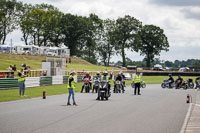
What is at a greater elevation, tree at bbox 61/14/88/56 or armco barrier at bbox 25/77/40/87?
tree at bbox 61/14/88/56

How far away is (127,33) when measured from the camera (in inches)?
4220

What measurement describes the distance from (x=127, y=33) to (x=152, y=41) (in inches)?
483

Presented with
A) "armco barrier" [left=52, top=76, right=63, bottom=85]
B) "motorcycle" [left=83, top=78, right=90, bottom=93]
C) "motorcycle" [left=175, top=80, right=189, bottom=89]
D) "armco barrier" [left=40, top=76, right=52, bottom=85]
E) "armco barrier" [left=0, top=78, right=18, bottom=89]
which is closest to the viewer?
"motorcycle" [left=83, top=78, right=90, bottom=93]

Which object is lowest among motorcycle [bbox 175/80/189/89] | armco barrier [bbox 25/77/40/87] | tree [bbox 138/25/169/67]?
motorcycle [bbox 175/80/189/89]

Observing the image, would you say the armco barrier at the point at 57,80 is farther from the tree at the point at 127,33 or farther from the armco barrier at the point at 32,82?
the tree at the point at 127,33

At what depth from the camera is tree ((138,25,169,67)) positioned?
11606 cm

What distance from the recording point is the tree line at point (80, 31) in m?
89.4

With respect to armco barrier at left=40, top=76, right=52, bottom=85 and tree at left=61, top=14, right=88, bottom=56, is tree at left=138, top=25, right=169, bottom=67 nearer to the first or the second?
tree at left=61, top=14, right=88, bottom=56

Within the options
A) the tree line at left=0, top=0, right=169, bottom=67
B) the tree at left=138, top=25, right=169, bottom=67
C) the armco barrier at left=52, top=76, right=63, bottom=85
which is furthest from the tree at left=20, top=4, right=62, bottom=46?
the armco barrier at left=52, top=76, right=63, bottom=85

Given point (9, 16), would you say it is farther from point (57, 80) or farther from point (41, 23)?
point (57, 80)

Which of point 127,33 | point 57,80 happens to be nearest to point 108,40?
point 127,33

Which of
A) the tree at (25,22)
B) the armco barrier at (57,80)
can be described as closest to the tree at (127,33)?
the tree at (25,22)

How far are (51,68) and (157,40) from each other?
73.9 meters

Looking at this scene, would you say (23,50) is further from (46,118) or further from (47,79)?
(46,118)
